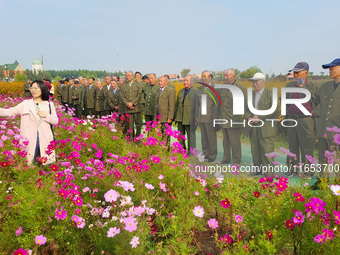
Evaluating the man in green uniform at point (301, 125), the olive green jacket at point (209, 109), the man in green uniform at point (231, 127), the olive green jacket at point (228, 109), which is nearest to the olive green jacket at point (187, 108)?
the olive green jacket at point (209, 109)

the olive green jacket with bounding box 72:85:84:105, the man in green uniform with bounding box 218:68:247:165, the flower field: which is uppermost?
the olive green jacket with bounding box 72:85:84:105

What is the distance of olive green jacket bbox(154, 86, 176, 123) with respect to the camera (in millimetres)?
6700

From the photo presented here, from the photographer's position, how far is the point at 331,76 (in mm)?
4195

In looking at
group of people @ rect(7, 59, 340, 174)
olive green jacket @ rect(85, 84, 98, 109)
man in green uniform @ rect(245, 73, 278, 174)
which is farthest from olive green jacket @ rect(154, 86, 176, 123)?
olive green jacket @ rect(85, 84, 98, 109)

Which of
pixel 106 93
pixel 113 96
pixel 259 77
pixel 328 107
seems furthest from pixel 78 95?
pixel 328 107

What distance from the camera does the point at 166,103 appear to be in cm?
681

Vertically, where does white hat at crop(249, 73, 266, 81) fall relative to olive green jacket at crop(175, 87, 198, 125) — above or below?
above

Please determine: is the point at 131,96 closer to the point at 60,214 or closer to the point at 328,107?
the point at 328,107

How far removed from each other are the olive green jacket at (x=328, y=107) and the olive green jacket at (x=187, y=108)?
2.52 meters

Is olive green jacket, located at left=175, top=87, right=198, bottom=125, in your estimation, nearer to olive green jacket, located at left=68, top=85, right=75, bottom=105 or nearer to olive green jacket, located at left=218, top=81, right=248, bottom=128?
olive green jacket, located at left=218, top=81, right=248, bottom=128

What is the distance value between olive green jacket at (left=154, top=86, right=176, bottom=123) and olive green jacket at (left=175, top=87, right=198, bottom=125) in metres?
0.14

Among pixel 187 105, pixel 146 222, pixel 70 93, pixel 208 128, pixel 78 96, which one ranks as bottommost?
pixel 146 222

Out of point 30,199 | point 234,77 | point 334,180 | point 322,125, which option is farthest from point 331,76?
point 30,199

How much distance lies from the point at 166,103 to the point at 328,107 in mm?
3608
